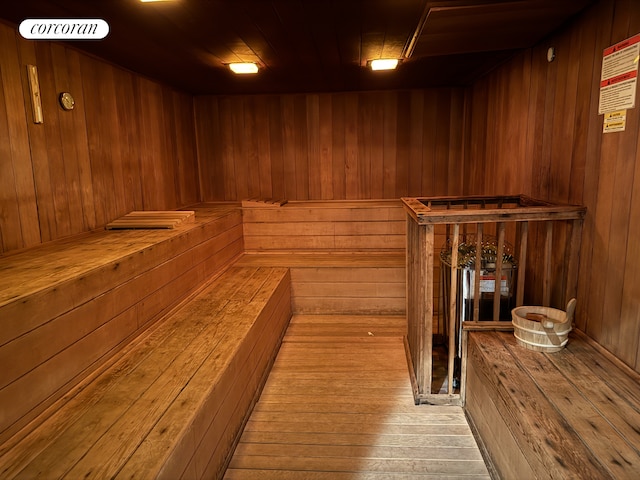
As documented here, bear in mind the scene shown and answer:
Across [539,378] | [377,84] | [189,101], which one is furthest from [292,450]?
[189,101]

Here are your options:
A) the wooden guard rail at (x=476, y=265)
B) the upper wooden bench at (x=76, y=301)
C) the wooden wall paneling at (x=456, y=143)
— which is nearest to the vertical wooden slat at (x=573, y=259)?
the wooden guard rail at (x=476, y=265)

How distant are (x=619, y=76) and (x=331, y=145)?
130 inches

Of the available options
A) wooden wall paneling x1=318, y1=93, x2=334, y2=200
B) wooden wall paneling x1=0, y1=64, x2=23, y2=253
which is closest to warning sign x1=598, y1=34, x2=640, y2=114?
wooden wall paneling x1=0, y1=64, x2=23, y2=253

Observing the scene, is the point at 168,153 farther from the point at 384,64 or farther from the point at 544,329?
the point at 544,329

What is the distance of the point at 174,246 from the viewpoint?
274 centimetres

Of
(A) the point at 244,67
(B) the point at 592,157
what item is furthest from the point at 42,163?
(B) the point at 592,157

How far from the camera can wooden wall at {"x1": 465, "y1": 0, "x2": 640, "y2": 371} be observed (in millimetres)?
1736

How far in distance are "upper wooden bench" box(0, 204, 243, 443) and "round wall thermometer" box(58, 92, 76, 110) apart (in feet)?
2.69

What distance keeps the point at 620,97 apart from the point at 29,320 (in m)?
2.42

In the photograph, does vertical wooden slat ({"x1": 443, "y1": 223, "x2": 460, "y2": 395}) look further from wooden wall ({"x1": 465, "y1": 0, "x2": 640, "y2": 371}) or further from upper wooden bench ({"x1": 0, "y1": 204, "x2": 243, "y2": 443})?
upper wooden bench ({"x1": 0, "y1": 204, "x2": 243, "y2": 443})

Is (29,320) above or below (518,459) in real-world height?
above

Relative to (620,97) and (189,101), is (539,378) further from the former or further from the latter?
(189,101)

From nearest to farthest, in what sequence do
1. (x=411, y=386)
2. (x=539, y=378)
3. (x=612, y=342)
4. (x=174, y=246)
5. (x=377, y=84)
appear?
(x=539, y=378) → (x=612, y=342) → (x=411, y=386) → (x=174, y=246) → (x=377, y=84)

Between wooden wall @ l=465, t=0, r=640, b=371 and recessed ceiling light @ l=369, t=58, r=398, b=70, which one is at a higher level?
recessed ceiling light @ l=369, t=58, r=398, b=70
